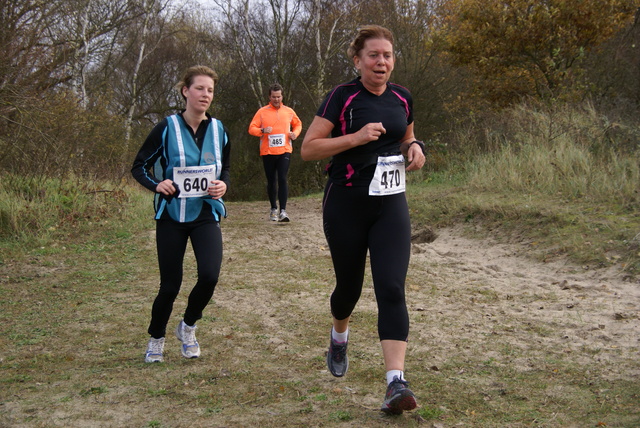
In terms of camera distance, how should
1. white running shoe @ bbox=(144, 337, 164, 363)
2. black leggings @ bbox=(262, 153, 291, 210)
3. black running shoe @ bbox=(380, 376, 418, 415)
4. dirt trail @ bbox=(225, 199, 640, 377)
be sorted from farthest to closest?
black leggings @ bbox=(262, 153, 291, 210) → dirt trail @ bbox=(225, 199, 640, 377) → white running shoe @ bbox=(144, 337, 164, 363) → black running shoe @ bbox=(380, 376, 418, 415)

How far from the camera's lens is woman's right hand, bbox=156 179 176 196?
453 cm

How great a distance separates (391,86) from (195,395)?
7.18ft

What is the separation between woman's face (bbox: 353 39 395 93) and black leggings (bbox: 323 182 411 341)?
1.96 ft

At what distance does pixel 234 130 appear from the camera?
27.5m

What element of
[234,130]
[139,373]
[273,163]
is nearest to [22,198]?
[273,163]

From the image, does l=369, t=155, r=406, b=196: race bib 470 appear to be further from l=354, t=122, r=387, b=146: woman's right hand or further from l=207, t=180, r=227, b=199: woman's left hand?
l=207, t=180, r=227, b=199: woman's left hand

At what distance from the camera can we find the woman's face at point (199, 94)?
470 centimetres

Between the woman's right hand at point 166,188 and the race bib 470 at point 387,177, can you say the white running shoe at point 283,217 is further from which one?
the race bib 470 at point 387,177

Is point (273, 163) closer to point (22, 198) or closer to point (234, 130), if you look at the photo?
point (22, 198)

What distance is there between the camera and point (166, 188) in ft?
14.9

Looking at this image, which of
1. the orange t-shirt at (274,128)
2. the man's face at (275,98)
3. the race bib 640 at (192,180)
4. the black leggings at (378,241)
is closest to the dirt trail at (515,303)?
the black leggings at (378,241)

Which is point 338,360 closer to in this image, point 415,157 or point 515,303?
point 415,157

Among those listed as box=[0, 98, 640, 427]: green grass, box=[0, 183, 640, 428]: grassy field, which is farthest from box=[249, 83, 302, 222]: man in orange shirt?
box=[0, 183, 640, 428]: grassy field

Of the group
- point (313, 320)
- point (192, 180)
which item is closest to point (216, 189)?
point (192, 180)
